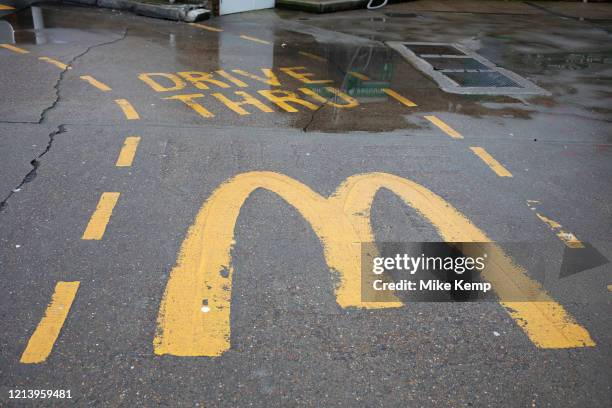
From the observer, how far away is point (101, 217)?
15.8 feet

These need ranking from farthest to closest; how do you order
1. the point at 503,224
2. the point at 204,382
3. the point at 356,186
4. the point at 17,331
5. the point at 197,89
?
the point at 197,89
the point at 356,186
the point at 503,224
the point at 17,331
the point at 204,382

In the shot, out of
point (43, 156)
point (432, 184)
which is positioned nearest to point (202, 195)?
point (43, 156)

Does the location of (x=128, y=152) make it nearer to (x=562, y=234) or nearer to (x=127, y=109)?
(x=127, y=109)

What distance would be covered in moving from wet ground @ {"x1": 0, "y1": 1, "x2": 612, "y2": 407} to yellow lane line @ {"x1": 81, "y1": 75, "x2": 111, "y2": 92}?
0.03m

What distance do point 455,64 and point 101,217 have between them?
8.48 meters

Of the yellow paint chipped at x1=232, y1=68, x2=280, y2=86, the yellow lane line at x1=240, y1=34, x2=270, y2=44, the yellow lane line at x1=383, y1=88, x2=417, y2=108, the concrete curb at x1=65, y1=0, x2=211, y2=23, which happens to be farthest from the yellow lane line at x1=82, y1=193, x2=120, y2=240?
the concrete curb at x1=65, y1=0, x2=211, y2=23

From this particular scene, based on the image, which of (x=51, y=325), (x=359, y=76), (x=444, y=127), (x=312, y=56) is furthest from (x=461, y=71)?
(x=51, y=325)

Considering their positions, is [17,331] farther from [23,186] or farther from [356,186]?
[356,186]

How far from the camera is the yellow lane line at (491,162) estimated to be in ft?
20.4

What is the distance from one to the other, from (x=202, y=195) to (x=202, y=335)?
1.99 metres

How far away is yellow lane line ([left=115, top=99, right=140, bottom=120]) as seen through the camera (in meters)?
7.25

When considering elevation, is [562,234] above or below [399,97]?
below

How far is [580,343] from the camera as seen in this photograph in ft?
12.0

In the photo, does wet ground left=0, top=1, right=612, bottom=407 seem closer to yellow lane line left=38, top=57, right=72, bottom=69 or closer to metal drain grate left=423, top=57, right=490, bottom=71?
yellow lane line left=38, top=57, right=72, bottom=69
